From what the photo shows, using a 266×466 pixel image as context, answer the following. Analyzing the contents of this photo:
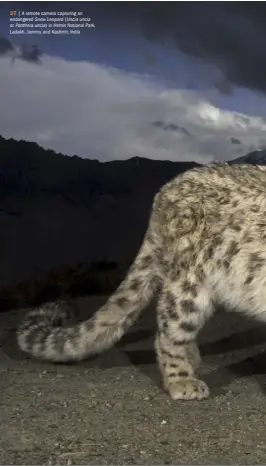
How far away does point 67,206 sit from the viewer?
4.38 metres

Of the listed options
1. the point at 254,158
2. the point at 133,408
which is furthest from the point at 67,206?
the point at 133,408

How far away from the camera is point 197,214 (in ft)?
10.9

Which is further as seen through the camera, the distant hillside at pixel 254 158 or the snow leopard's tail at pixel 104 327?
the distant hillside at pixel 254 158

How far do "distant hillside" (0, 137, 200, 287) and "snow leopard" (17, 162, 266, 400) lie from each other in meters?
0.75

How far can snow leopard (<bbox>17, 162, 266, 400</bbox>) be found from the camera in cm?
328

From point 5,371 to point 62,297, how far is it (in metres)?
0.85

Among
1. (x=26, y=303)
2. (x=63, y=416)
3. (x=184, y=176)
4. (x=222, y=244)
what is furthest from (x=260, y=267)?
(x=26, y=303)

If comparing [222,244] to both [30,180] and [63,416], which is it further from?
[30,180]

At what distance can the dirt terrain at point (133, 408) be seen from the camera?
268 cm

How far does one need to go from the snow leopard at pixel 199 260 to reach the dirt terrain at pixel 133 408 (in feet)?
0.40

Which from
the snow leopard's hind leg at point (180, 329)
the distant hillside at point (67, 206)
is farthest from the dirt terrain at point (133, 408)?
the distant hillside at point (67, 206)

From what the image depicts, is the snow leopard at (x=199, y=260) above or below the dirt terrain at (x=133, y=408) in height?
above

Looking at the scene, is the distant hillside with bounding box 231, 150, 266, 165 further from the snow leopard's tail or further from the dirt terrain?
the snow leopard's tail

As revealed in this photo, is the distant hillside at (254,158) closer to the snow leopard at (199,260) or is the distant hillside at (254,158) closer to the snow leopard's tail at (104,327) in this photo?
the snow leopard at (199,260)
